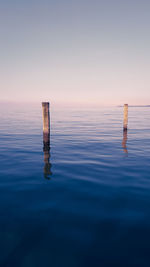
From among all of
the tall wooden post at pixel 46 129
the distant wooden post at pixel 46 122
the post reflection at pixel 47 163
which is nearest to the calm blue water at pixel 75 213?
the post reflection at pixel 47 163

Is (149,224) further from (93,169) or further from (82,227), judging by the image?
(93,169)

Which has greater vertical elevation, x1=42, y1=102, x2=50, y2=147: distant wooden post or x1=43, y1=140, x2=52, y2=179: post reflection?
x1=42, y1=102, x2=50, y2=147: distant wooden post

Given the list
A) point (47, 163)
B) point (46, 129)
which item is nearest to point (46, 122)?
point (46, 129)

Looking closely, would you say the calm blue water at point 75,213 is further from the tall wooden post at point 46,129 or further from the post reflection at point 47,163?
the tall wooden post at point 46,129

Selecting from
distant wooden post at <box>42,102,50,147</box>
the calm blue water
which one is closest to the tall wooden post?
distant wooden post at <box>42,102,50,147</box>

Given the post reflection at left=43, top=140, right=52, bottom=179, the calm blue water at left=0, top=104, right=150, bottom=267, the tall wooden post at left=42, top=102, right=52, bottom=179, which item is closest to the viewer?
the calm blue water at left=0, top=104, right=150, bottom=267

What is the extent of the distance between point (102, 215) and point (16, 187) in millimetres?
3374

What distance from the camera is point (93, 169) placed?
816 centimetres

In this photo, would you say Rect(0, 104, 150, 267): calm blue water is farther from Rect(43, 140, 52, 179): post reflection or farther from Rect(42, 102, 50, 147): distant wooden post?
Rect(42, 102, 50, 147): distant wooden post

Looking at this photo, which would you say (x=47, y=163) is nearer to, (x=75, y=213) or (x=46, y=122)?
(x=46, y=122)

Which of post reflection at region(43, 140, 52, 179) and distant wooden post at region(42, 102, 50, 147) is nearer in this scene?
post reflection at region(43, 140, 52, 179)

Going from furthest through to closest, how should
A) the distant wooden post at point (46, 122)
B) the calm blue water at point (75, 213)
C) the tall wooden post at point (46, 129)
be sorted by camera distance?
the distant wooden post at point (46, 122)
the tall wooden post at point (46, 129)
the calm blue water at point (75, 213)

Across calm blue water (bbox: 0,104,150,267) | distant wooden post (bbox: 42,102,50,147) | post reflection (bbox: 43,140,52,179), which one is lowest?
calm blue water (bbox: 0,104,150,267)

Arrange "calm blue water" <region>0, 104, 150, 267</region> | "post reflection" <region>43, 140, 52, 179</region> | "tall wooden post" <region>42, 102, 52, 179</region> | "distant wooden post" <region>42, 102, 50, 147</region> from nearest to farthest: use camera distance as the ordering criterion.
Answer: "calm blue water" <region>0, 104, 150, 267</region> < "post reflection" <region>43, 140, 52, 179</region> < "tall wooden post" <region>42, 102, 52, 179</region> < "distant wooden post" <region>42, 102, 50, 147</region>
